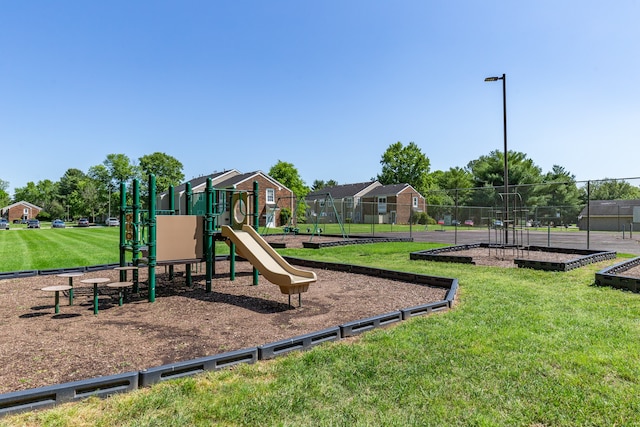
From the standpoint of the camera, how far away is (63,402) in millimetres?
3068

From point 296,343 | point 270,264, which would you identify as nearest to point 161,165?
point 270,264

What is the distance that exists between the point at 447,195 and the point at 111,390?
6449cm

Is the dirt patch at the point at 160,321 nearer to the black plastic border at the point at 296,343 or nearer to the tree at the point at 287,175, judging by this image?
the black plastic border at the point at 296,343

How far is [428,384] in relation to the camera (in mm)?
3338

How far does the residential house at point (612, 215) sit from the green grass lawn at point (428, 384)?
33176mm

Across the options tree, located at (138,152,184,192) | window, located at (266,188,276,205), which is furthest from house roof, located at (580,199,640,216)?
tree, located at (138,152,184,192)

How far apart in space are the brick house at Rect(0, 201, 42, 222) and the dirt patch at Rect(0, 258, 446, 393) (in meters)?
104

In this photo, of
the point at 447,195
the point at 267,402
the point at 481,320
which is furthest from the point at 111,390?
the point at 447,195

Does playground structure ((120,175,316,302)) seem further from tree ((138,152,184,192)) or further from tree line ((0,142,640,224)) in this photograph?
tree ((138,152,184,192))

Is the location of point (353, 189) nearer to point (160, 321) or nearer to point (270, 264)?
point (270, 264)

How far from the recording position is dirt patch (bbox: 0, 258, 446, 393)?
3959 millimetres

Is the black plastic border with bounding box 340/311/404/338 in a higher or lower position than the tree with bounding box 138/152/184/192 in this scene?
lower

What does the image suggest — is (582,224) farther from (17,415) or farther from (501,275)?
(17,415)

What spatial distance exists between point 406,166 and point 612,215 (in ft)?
132
